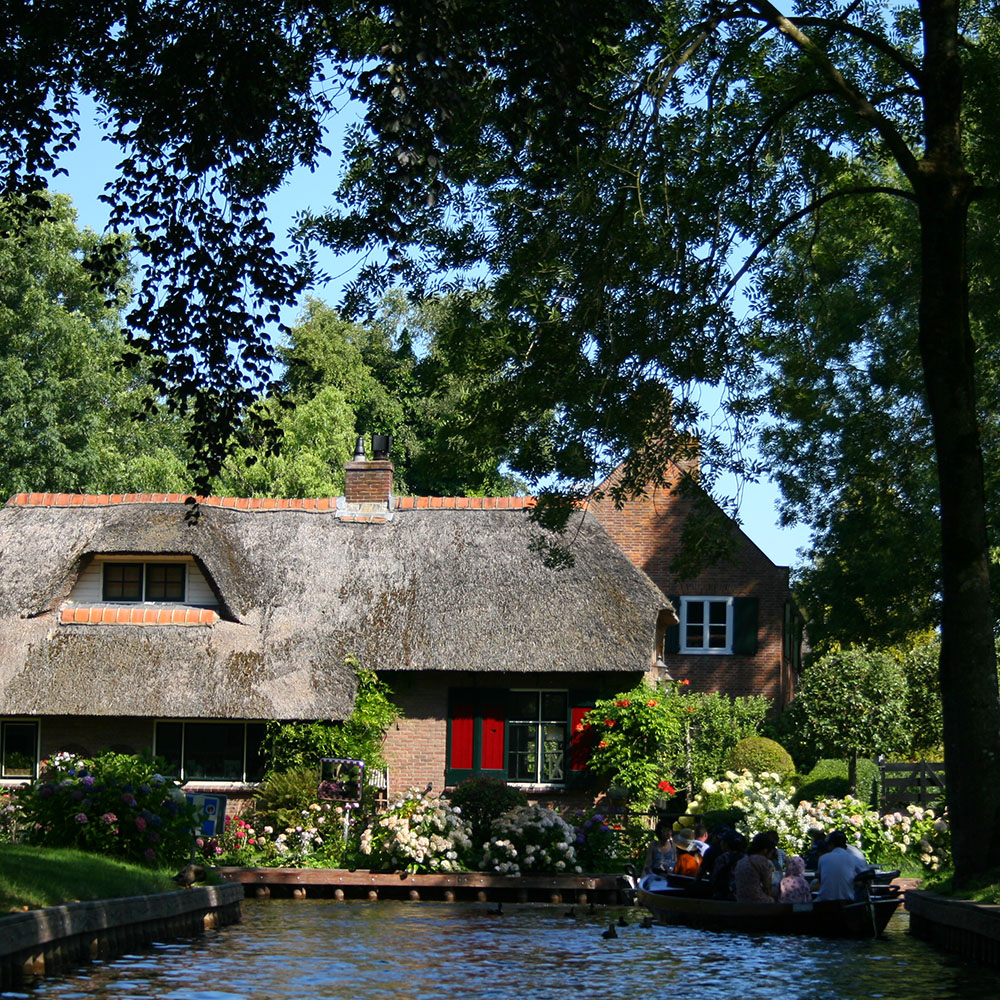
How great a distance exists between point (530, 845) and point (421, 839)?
5.64ft

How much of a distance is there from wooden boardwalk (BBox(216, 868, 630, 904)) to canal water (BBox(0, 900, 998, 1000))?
9.44 feet

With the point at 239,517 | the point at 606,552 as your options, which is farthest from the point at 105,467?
the point at 606,552

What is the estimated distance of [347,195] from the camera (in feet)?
50.5

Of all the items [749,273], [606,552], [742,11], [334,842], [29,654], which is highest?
[742,11]

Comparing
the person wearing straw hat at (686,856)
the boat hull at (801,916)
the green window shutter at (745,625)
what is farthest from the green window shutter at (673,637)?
the boat hull at (801,916)

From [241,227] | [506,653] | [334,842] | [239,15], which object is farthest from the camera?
[506,653]

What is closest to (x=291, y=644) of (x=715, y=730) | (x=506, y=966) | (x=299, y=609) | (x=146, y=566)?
(x=299, y=609)

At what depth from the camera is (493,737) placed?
90.7ft

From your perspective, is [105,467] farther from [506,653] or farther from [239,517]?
[506,653]

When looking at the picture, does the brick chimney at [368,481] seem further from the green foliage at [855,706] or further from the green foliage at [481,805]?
the green foliage at [855,706]

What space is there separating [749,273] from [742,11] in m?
3.14

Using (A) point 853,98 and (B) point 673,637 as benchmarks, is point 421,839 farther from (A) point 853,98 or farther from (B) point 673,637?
(B) point 673,637

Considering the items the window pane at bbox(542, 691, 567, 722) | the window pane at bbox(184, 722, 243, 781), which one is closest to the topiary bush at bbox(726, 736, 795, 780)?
the window pane at bbox(542, 691, 567, 722)

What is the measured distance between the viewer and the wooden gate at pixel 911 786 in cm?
2708
